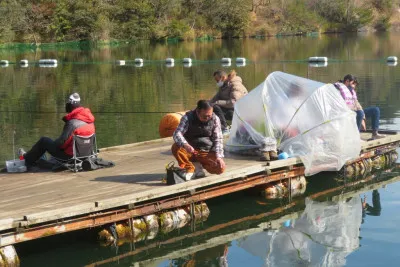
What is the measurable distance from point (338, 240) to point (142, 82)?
2626 centimetres

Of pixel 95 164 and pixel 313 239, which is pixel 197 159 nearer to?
pixel 95 164

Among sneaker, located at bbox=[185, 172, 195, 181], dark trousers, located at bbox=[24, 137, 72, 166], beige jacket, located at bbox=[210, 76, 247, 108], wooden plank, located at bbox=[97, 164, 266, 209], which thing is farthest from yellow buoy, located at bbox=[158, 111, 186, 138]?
sneaker, located at bbox=[185, 172, 195, 181]

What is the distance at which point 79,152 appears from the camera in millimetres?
13109

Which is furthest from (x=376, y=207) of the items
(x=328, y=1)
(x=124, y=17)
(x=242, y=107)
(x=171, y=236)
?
(x=328, y=1)

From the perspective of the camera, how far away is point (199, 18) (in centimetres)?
8450

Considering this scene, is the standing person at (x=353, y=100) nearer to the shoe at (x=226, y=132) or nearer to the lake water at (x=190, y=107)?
the lake water at (x=190, y=107)

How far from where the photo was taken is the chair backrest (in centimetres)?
1291

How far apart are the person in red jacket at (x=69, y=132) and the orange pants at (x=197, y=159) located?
1.70 m

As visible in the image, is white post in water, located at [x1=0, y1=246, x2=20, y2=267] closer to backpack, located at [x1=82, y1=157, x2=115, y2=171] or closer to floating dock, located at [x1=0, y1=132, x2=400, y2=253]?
floating dock, located at [x1=0, y1=132, x2=400, y2=253]

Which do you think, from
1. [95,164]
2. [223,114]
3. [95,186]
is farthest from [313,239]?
[223,114]

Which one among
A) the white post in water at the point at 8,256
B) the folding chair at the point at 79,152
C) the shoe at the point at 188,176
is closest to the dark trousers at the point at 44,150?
the folding chair at the point at 79,152

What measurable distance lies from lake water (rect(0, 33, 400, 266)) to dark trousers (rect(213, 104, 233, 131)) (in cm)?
265

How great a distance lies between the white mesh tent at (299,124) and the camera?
14.5 m

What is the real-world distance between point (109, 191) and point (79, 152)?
5.14 feet
